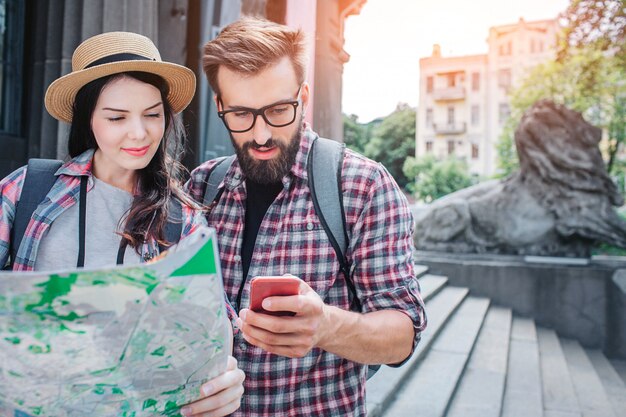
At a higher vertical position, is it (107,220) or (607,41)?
(607,41)

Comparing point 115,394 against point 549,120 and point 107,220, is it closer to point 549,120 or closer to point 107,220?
point 107,220

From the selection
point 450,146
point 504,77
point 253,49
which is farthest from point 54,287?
point 450,146

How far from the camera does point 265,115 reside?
5.81ft

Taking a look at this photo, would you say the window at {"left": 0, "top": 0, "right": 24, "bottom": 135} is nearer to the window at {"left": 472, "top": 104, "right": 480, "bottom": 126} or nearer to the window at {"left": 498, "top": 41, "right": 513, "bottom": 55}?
the window at {"left": 472, "top": 104, "right": 480, "bottom": 126}

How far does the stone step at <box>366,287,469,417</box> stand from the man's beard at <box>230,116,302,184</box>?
2380 mm

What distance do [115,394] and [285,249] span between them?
845mm

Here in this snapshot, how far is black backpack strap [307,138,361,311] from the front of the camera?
1702mm

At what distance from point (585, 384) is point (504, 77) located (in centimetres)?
4112

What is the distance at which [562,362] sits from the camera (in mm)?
6543

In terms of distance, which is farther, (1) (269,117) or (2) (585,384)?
(2) (585,384)

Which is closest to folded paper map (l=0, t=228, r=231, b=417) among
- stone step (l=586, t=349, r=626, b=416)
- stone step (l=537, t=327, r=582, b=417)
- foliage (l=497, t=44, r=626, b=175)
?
stone step (l=537, t=327, r=582, b=417)

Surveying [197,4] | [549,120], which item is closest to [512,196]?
[549,120]

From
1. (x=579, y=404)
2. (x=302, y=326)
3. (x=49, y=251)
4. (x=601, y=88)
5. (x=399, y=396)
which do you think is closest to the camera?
(x=302, y=326)

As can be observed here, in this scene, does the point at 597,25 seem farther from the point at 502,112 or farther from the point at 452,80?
the point at 452,80
